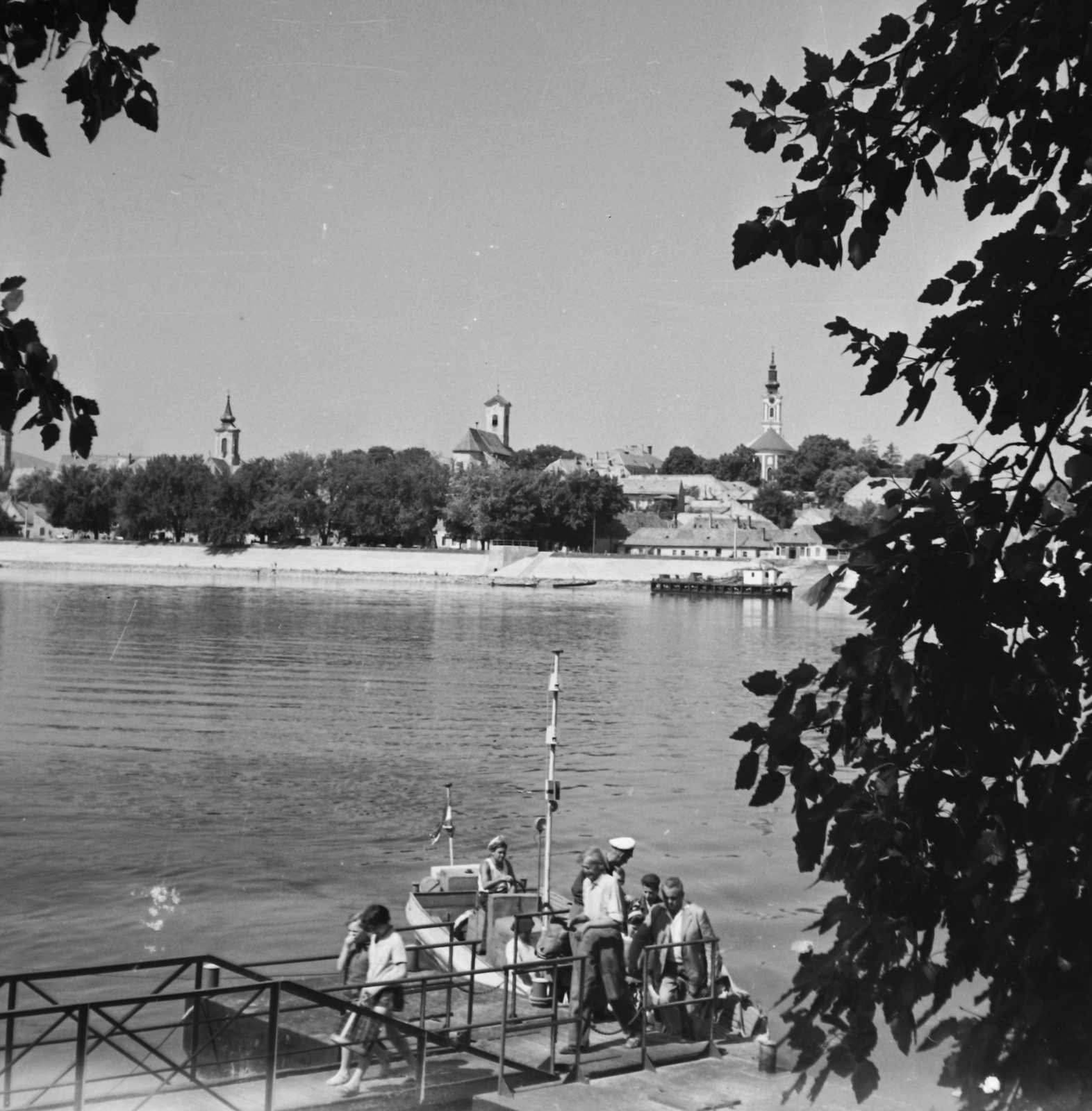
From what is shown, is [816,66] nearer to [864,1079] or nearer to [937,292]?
[937,292]

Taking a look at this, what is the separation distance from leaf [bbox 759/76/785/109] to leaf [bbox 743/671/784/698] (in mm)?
1747

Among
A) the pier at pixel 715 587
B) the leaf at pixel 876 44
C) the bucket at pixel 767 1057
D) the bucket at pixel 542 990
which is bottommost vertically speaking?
the bucket at pixel 767 1057

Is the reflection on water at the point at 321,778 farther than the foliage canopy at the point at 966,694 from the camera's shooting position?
Yes

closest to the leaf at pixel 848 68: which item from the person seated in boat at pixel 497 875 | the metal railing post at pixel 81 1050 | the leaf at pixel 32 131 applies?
the leaf at pixel 32 131

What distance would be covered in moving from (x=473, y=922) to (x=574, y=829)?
12748 mm

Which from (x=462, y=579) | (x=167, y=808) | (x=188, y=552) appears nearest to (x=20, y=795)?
(x=167, y=808)

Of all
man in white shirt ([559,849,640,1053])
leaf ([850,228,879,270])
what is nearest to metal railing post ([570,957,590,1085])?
man in white shirt ([559,849,640,1053])

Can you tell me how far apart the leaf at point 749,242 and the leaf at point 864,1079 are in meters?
2.33

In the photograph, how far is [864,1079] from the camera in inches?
152

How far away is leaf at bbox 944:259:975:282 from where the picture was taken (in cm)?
420

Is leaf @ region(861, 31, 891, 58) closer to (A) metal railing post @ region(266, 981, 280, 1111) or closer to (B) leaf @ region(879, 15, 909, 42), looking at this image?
(B) leaf @ region(879, 15, 909, 42)

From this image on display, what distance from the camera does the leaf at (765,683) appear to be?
400 cm

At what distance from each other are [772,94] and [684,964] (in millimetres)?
9585

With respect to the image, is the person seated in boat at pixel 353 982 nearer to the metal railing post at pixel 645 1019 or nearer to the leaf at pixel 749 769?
the metal railing post at pixel 645 1019
